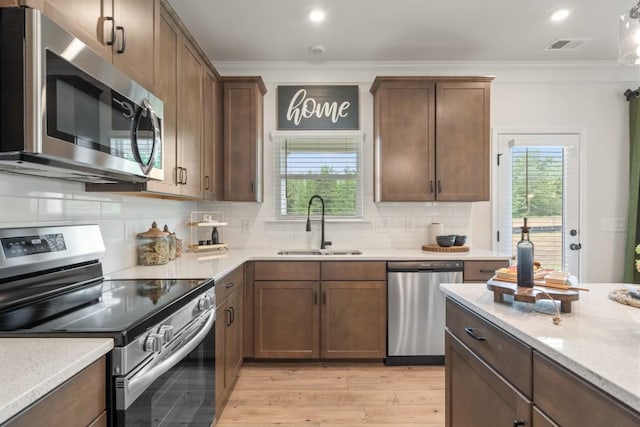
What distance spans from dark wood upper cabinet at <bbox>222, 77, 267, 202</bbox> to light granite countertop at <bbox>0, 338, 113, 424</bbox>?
2.36 meters

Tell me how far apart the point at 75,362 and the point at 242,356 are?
2170 millimetres

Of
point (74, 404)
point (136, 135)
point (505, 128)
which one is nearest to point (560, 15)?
point (505, 128)

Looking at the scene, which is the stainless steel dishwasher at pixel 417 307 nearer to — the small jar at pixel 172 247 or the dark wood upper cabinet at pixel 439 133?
the dark wood upper cabinet at pixel 439 133

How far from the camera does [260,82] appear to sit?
3287mm

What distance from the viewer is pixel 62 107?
1104mm

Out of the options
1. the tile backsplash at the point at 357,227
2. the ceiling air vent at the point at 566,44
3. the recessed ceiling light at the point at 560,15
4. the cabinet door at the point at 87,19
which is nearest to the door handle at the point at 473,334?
the cabinet door at the point at 87,19

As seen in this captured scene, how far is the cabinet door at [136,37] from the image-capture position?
4.87 ft

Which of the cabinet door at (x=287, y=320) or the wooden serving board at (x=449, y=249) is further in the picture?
the wooden serving board at (x=449, y=249)

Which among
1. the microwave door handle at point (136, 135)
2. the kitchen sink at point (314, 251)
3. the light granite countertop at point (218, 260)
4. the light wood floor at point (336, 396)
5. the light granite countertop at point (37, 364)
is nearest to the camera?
the light granite countertop at point (37, 364)

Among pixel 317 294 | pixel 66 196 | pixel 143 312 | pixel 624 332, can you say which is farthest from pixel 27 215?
pixel 624 332

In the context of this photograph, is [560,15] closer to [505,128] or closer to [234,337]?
[505,128]

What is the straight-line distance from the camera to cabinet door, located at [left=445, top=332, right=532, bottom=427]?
1.10 meters

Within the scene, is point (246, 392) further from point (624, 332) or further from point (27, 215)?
point (624, 332)

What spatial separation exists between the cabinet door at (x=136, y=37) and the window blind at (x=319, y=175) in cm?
185
